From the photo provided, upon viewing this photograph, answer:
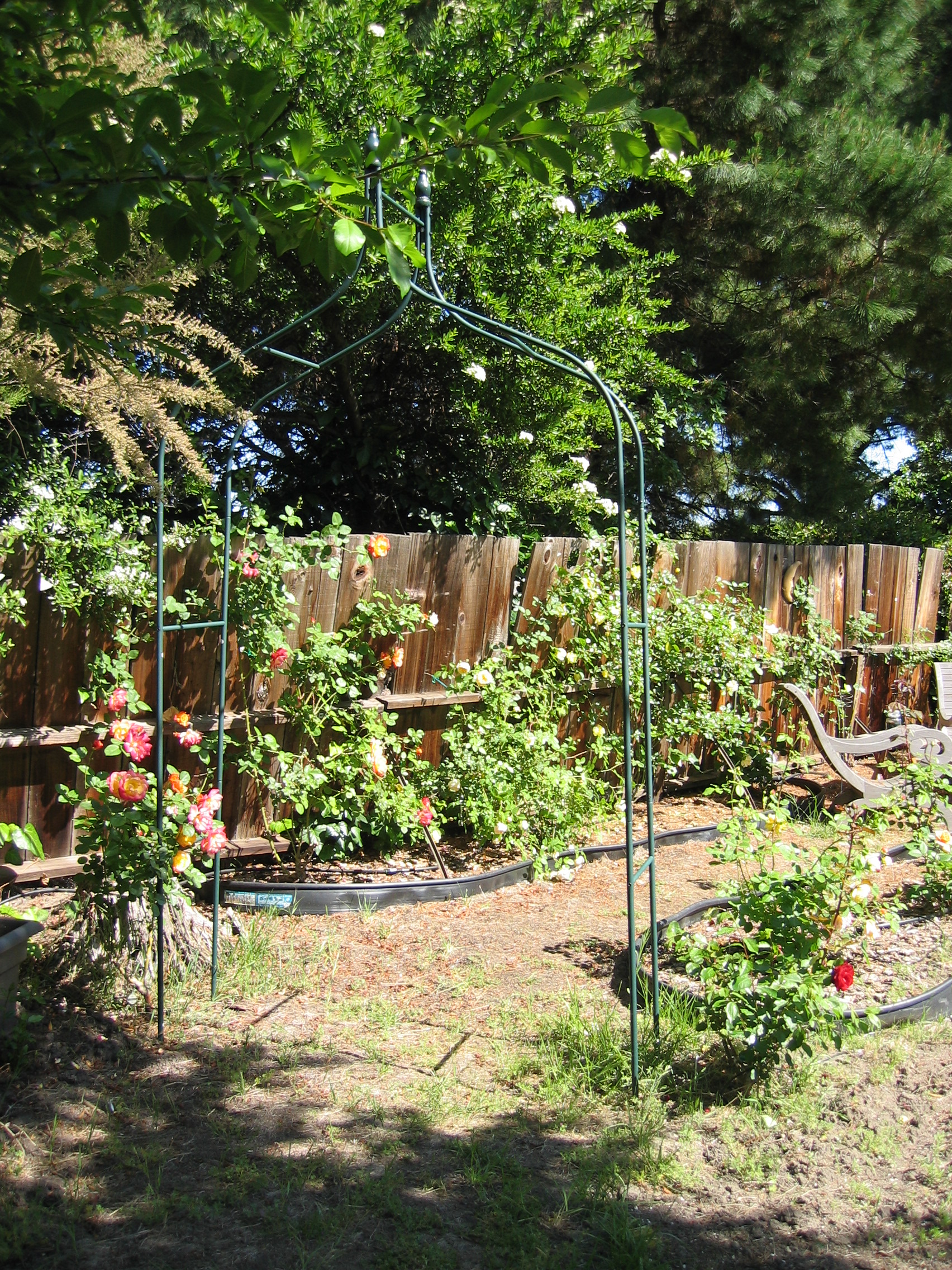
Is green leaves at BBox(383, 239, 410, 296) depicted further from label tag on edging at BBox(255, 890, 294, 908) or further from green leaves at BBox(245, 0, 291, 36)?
label tag on edging at BBox(255, 890, 294, 908)

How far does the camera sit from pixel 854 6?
23.9 feet

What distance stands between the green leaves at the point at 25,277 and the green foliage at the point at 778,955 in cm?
222

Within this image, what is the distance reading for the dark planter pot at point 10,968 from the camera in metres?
2.68

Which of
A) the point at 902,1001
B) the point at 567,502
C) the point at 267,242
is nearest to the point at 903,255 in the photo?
the point at 567,502

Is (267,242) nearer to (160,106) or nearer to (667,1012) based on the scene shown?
(160,106)

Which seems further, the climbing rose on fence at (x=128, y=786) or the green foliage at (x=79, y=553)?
the green foliage at (x=79, y=553)

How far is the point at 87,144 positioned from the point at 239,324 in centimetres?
→ 415

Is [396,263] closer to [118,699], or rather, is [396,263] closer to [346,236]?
[346,236]

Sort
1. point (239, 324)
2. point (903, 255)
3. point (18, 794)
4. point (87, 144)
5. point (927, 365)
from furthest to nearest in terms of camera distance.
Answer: point (927, 365), point (903, 255), point (239, 324), point (18, 794), point (87, 144)

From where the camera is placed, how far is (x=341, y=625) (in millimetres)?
4465

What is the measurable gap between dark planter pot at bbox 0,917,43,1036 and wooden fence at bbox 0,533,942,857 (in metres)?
1.06

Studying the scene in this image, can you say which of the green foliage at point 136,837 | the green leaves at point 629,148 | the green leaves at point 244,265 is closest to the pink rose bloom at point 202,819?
the green foliage at point 136,837

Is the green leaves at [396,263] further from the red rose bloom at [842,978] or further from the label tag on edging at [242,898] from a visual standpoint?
the label tag on edging at [242,898]

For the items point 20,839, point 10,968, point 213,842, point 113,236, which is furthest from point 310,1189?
point 113,236
